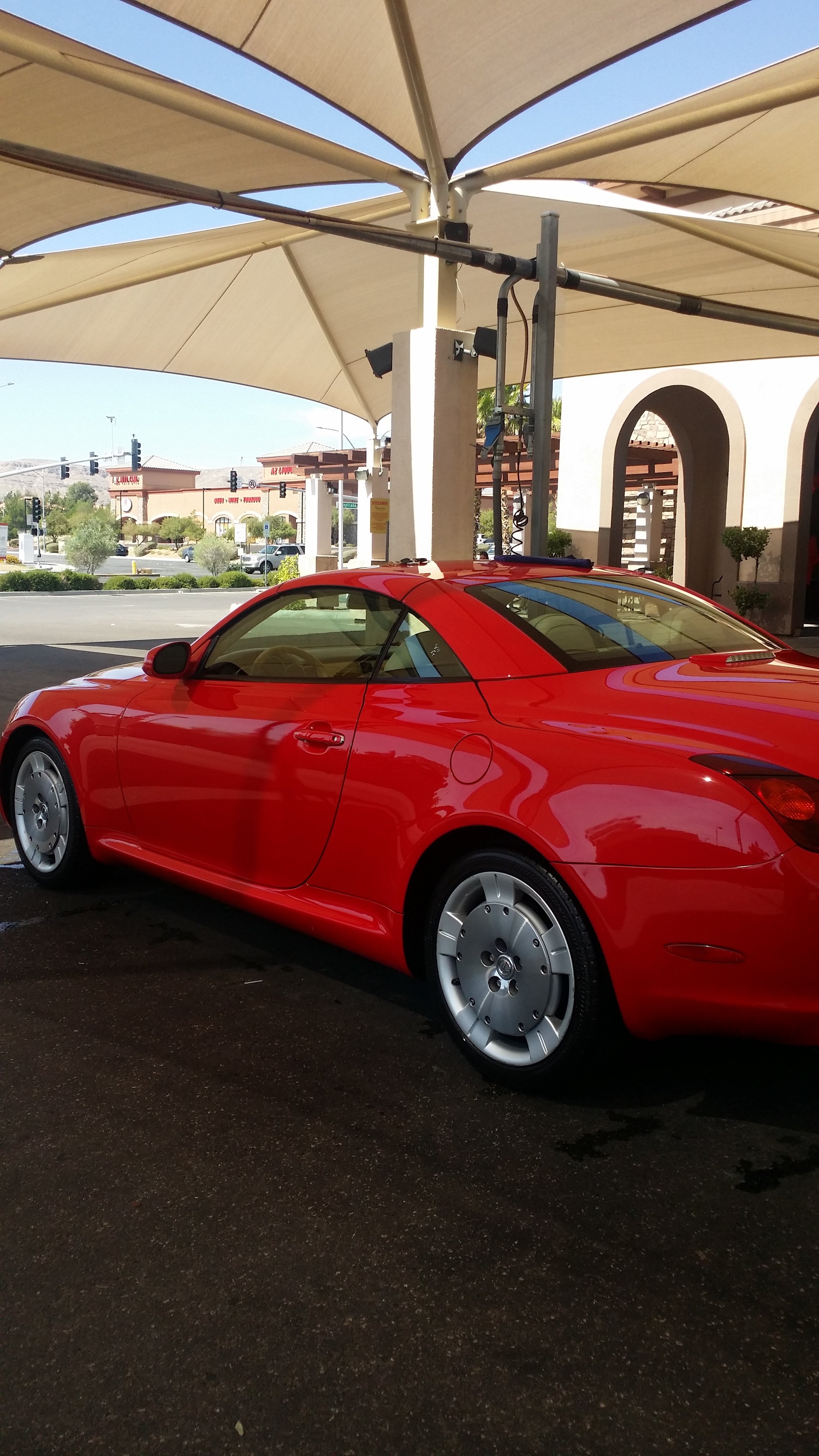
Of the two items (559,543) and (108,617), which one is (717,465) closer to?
(559,543)

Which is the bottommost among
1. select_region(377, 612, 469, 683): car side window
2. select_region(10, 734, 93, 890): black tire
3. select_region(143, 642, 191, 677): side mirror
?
select_region(10, 734, 93, 890): black tire

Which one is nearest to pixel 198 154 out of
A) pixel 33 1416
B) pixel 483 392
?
pixel 33 1416

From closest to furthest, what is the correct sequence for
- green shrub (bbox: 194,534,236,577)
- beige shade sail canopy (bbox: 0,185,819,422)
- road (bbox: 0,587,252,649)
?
beige shade sail canopy (bbox: 0,185,819,422) → road (bbox: 0,587,252,649) → green shrub (bbox: 194,534,236,577)

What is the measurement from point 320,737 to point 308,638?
0.65 m

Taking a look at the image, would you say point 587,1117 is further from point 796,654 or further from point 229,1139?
point 796,654

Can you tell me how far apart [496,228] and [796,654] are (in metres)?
12.4

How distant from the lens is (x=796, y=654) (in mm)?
3918

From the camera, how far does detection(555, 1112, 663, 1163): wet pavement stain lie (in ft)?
9.11

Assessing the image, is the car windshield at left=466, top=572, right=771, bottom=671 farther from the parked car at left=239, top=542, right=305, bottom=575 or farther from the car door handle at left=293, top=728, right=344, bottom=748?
the parked car at left=239, top=542, right=305, bottom=575

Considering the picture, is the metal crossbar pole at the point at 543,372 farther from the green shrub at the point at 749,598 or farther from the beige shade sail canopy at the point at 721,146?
the green shrub at the point at 749,598

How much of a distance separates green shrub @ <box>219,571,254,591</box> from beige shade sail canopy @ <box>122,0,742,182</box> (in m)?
36.2

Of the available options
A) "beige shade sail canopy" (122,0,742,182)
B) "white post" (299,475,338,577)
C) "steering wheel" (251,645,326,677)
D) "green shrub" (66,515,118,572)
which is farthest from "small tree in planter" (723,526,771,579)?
"green shrub" (66,515,118,572)

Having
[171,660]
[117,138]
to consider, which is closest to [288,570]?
[117,138]

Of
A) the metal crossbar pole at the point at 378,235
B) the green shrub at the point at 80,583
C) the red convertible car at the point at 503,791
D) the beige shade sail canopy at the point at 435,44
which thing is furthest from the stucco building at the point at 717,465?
the green shrub at the point at 80,583
